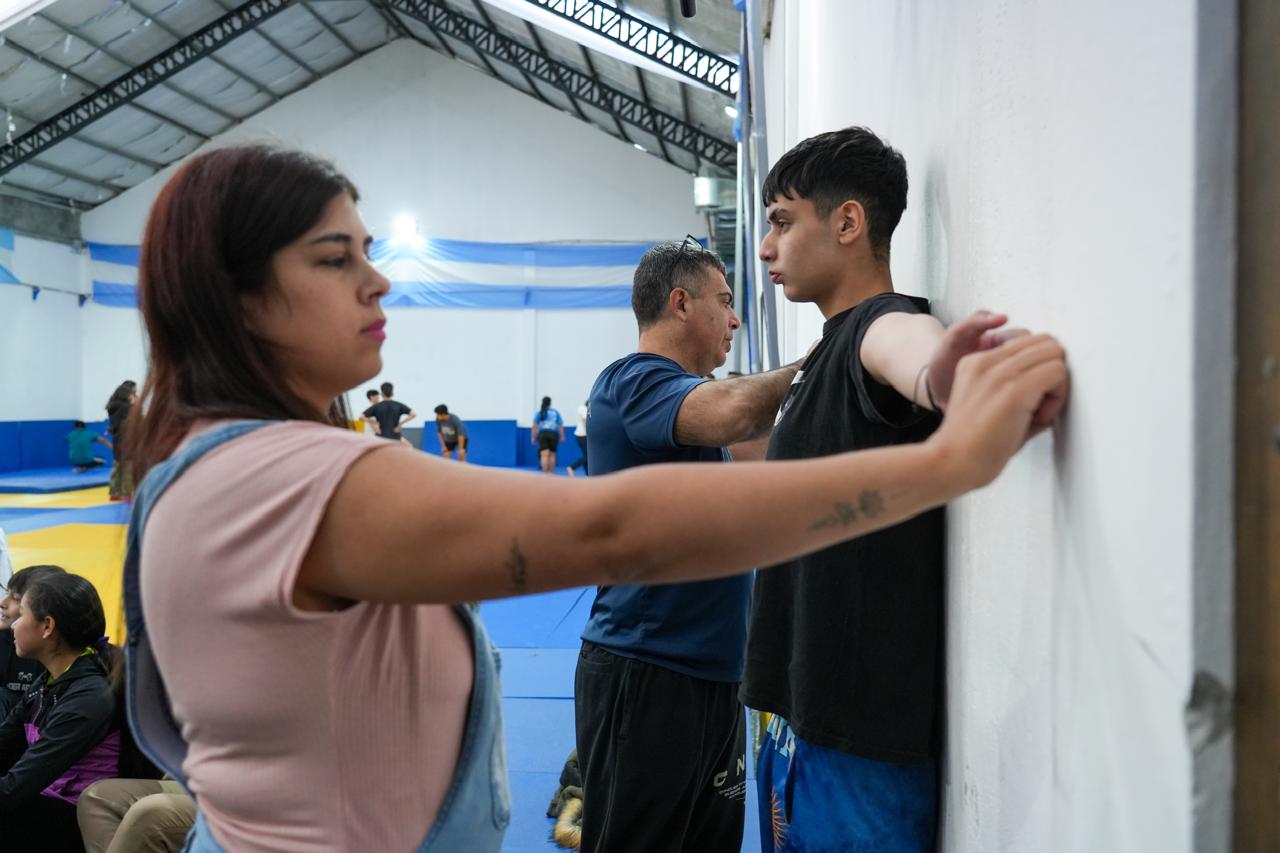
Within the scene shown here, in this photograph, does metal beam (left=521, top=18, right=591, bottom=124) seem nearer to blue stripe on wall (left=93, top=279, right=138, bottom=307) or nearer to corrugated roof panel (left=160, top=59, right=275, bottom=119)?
corrugated roof panel (left=160, top=59, right=275, bottom=119)

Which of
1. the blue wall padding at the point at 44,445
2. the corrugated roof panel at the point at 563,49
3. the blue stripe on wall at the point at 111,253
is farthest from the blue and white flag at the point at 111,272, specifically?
the corrugated roof panel at the point at 563,49

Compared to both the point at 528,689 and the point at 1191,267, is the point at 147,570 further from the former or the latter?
the point at 528,689

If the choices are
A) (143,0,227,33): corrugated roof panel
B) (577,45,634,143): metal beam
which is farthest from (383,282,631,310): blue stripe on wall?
(143,0,227,33): corrugated roof panel

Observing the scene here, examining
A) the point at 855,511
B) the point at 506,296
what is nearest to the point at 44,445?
the point at 506,296

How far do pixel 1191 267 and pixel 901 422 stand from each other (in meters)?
0.64

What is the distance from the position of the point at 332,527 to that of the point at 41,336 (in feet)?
59.5

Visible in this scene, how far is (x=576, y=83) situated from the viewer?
1428 cm

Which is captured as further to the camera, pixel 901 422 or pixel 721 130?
pixel 721 130

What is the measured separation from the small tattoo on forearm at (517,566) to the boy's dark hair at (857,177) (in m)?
0.92

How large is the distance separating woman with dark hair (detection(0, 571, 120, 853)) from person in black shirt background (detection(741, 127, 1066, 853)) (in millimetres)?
2256

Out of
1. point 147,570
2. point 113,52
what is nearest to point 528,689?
point 147,570

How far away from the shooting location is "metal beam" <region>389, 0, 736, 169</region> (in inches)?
539

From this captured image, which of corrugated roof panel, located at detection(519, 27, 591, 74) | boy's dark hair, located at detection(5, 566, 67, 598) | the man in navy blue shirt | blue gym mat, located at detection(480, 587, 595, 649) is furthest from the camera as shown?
corrugated roof panel, located at detection(519, 27, 591, 74)

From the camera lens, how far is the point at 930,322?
1.09 meters
